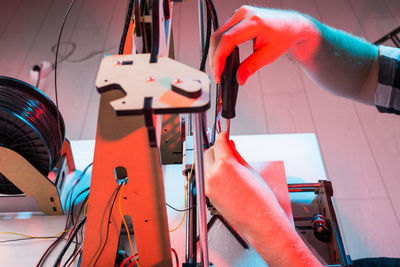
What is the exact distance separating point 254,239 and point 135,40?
540mm

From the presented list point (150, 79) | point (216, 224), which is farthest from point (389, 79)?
point (150, 79)

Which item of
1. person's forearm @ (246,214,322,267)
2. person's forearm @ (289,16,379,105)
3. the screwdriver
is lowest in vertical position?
person's forearm @ (246,214,322,267)

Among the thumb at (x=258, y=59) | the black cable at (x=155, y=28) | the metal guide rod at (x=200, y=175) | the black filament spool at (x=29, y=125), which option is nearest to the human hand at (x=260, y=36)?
the thumb at (x=258, y=59)

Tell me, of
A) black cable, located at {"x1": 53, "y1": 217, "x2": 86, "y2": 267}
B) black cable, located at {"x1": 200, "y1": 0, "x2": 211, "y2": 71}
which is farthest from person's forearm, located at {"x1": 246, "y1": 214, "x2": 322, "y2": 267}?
black cable, located at {"x1": 53, "y1": 217, "x2": 86, "y2": 267}

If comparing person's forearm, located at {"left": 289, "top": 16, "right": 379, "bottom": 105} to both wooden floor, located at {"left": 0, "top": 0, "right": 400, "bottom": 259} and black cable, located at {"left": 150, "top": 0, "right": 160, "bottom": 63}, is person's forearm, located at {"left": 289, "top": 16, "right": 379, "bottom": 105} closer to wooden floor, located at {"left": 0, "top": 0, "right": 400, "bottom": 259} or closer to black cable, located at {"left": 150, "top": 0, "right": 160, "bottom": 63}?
black cable, located at {"left": 150, "top": 0, "right": 160, "bottom": 63}

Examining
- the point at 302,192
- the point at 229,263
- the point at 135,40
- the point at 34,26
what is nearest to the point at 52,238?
the point at 229,263

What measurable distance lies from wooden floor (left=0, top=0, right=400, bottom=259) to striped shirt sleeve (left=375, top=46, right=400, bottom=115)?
2.40ft

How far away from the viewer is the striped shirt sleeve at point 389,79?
1057 mm

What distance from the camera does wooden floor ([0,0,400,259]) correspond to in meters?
1.67

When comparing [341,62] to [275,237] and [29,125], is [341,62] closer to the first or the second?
[275,237]

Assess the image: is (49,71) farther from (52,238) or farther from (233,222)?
(233,222)

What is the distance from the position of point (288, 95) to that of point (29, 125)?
1.69 m

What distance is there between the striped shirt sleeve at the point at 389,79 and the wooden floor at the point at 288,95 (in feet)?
2.40

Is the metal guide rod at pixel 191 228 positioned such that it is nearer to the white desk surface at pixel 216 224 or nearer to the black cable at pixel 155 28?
the white desk surface at pixel 216 224
